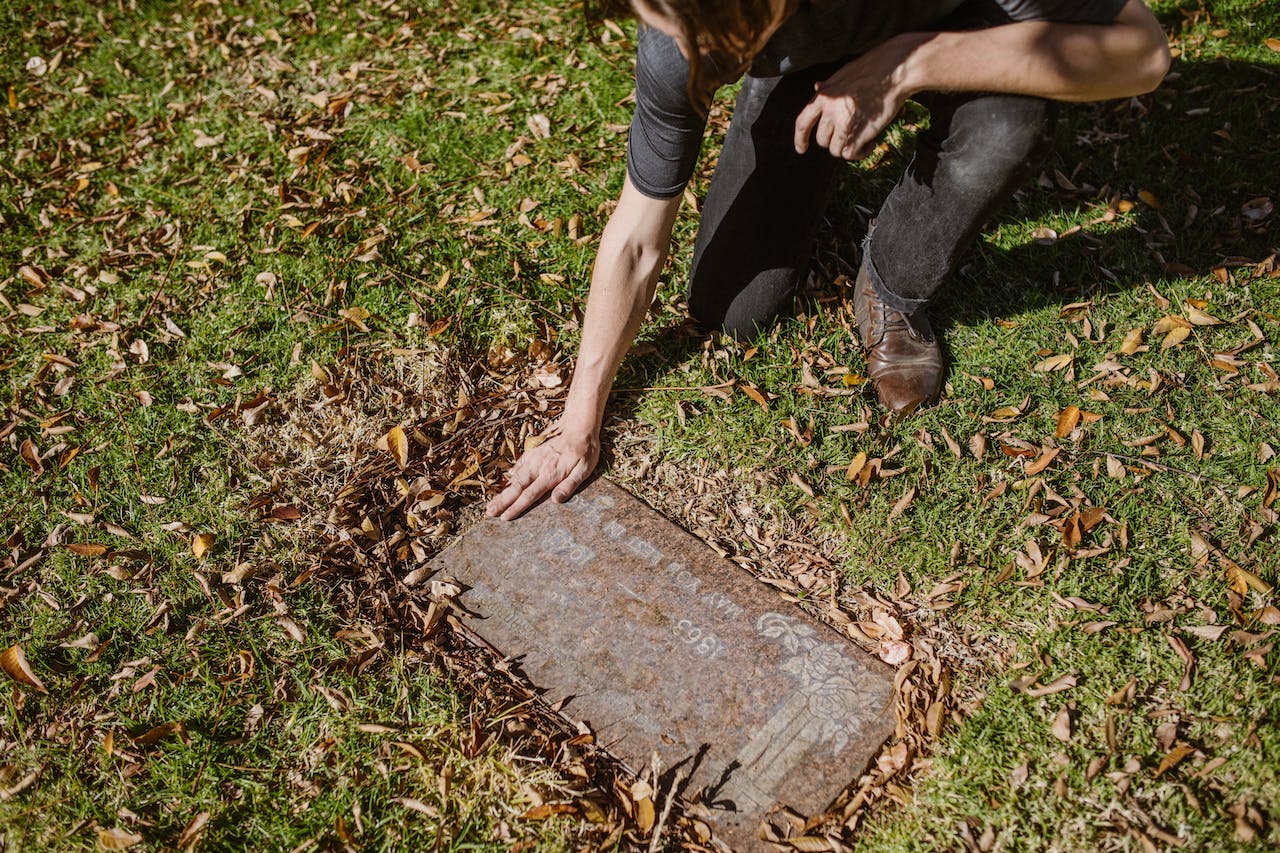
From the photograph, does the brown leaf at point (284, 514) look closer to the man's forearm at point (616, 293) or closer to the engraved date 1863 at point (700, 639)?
the man's forearm at point (616, 293)

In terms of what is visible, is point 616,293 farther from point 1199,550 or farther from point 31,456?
point 31,456

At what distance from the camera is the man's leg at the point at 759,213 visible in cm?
272

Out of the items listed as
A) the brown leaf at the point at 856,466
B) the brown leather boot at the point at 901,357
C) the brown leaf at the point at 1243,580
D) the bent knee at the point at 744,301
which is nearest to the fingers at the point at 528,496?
the bent knee at the point at 744,301

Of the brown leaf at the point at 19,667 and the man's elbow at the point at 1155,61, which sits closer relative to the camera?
the man's elbow at the point at 1155,61

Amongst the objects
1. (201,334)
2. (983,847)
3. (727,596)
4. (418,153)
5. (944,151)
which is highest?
(944,151)

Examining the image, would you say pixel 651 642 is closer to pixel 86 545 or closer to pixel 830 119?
pixel 830 119

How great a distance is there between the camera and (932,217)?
2.53m

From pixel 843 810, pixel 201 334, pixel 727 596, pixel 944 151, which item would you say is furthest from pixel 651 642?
pixel 201 334

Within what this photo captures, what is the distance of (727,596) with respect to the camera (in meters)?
2.44

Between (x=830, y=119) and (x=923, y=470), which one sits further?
(x=923, y=470)

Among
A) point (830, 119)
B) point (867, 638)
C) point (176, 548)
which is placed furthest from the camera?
point (176, 548)

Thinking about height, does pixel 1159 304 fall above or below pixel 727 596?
above

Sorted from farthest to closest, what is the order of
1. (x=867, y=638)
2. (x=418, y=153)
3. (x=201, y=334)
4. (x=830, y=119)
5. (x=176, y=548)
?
(x=418, y=153), (x=201, y=334), (x=176, y=548), (x=867, y=638), (x=830, y=119)

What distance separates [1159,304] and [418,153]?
10.3 feet
